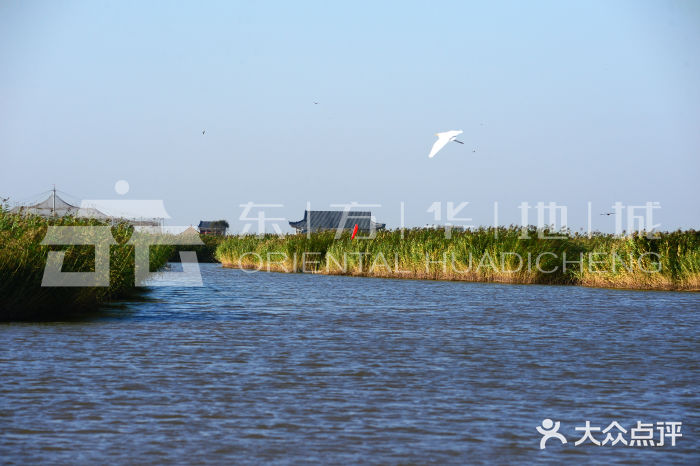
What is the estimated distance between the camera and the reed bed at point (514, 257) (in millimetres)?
25641

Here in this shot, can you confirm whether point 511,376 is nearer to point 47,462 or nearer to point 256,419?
point 256,419

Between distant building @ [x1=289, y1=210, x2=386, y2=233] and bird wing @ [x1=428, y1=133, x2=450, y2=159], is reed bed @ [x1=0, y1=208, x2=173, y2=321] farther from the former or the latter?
distant building @ [x1=289, y1=210, x2=386, y2=233]

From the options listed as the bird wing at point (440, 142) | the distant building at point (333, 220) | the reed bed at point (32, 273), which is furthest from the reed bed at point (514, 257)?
the distant building at point (333, 220)

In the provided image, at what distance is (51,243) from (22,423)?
890 centimetres

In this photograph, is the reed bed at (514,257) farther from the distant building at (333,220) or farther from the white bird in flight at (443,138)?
the distant building at (333,220)

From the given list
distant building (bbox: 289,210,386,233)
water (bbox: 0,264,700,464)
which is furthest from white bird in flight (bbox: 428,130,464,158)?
distant building (bbox: 289,210,386,233)

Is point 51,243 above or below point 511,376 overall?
above

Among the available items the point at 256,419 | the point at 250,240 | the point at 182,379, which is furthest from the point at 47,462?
the point at 250,240

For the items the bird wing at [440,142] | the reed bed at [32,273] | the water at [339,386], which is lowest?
the water at [339,386]

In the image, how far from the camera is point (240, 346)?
39.8ft

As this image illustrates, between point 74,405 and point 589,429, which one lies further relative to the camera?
point 74,405

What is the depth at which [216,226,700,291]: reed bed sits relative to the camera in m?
25.6

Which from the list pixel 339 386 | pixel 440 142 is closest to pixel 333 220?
pixel 440 142

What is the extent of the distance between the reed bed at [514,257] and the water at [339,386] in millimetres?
8486
